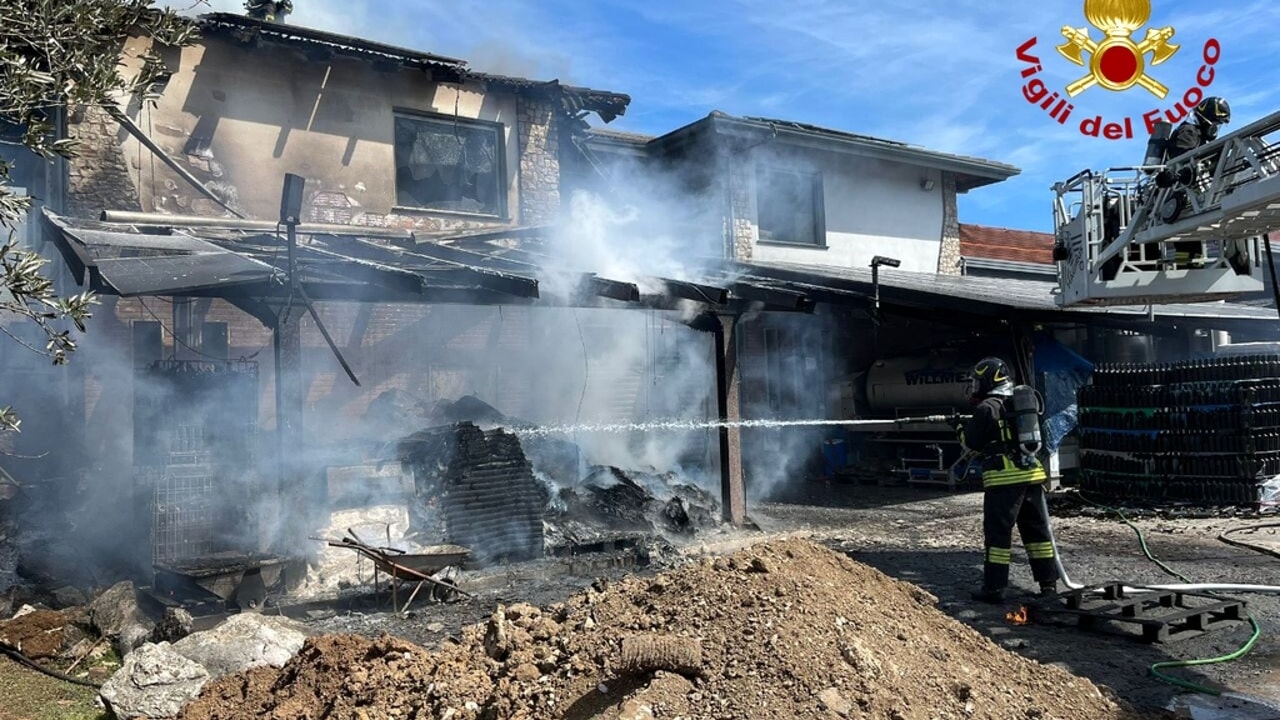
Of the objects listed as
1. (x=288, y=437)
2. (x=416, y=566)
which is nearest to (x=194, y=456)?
(x=288, y=437)

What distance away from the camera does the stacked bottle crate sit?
10.1 meters

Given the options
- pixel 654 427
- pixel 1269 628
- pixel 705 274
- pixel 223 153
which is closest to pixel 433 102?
pixel 223 153

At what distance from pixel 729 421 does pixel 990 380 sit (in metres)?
4.37

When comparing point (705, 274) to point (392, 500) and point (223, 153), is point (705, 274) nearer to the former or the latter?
point (392, 500)

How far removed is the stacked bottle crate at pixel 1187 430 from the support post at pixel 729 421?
5054 millimetres

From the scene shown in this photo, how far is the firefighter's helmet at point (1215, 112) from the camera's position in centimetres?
733

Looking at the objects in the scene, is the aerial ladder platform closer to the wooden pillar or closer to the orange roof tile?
the wooden pillar

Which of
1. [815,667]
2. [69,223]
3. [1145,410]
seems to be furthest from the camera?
[1145,410]

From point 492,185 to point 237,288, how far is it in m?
6.90

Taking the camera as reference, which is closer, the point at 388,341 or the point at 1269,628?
the point at 1269,628

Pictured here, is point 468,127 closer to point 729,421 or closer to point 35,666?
point 729,421

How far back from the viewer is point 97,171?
11094mm

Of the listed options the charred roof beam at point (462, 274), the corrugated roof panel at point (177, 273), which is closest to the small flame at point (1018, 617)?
the charred roof beam at point (462, 274)

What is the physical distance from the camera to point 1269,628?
19.3 feet
